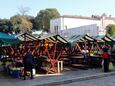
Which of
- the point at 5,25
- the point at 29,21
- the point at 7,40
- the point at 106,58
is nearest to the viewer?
the point at 7,40

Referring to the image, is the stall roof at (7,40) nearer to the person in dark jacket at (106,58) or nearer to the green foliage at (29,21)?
the person in dark jacket at (106,58)

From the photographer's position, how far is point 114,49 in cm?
2841

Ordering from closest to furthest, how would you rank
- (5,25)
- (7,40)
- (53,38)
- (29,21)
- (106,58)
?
(7,40) < (53,38) < (106,58) < (5,25) < (29,21)

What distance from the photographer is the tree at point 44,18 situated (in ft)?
319

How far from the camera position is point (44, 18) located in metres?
101

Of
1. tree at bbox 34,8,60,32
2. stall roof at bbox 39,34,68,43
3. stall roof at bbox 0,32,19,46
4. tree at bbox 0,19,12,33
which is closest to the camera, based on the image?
stall roof at bbox 0,32,19,46

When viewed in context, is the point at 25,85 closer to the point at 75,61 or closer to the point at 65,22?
the point at 75,61

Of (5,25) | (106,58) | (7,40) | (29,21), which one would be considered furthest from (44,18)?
(7,40)

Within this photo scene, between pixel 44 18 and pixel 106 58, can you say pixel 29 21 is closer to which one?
pixel 44 18

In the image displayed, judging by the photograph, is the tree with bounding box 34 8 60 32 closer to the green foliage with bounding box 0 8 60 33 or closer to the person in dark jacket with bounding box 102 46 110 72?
the green foliage with bounding box 0 8 60 33

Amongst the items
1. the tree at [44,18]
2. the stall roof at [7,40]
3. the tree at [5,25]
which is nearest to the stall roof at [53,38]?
the stall roof at [7,40]

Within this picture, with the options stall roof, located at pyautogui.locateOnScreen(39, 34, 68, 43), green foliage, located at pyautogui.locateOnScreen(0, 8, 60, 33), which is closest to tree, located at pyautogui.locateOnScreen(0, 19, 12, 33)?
green foliage, located at pyautogui.locateOnScreen(0, 8, 60, 33)

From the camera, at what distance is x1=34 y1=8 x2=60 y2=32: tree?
97.3 m

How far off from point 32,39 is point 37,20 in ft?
250
